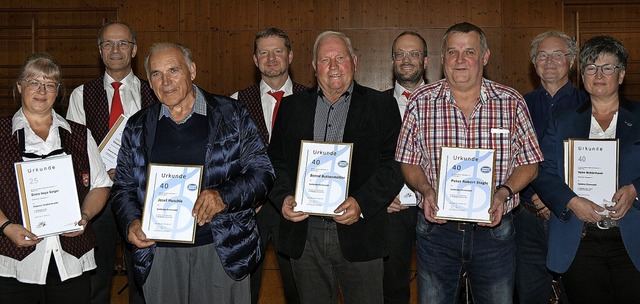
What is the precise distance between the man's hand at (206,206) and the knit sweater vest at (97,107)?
5.54 feet

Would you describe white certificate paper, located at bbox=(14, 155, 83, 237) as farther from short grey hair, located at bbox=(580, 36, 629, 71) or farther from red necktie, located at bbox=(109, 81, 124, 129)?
short grey hair, located at bbox=(580, 36, 629, 71)

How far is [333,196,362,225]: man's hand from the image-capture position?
3.20 metres

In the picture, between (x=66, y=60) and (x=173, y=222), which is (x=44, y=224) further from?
(x=66, y=60)

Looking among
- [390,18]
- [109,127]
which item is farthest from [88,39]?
[109,127]

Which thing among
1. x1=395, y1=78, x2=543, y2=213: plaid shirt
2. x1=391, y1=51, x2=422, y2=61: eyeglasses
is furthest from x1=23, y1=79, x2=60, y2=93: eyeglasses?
x1=391, y1=51, x2=422, y2=61: eyeglasses

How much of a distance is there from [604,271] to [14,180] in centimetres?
307

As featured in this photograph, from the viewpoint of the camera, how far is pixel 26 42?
30.9ft

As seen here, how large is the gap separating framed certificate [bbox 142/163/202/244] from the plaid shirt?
1124 mm

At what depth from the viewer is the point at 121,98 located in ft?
14.8

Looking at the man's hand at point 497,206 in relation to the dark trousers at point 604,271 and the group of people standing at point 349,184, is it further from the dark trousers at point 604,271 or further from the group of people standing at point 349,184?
the dark trousers at point 604,271

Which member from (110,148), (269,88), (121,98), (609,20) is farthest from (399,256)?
(609,20)

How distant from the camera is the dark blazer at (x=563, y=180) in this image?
3.32 m

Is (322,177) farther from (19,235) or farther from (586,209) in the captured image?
(19,235)

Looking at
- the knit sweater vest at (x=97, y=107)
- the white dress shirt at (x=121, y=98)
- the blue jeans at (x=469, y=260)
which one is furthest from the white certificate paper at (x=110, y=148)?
the blue jeans at (x=469, y=260)
